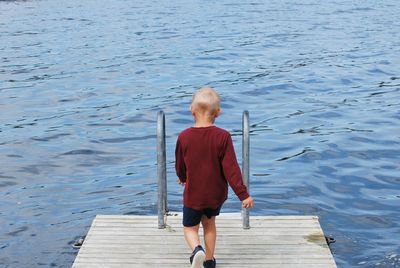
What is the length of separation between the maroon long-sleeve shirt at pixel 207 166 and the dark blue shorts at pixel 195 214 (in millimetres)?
65

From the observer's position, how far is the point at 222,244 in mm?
7461

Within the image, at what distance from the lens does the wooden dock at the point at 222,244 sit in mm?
7098

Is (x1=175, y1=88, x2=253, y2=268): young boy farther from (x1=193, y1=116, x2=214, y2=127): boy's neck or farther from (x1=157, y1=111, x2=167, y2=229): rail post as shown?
(x1=157, y1=111, x2=167, y2=229): rail post

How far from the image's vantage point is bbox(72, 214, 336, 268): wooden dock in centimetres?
710

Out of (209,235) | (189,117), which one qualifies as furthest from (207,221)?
(189,117)

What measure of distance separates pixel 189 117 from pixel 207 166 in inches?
364

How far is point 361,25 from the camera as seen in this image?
29156mm

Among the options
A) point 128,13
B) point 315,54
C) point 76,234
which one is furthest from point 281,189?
point 128,13

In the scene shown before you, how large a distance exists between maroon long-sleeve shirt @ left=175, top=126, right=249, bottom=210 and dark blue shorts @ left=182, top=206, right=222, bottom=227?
65mm

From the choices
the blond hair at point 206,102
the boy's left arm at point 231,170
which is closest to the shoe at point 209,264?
the boy's left arm at point 231,170

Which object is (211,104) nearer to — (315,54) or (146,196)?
(146,196)

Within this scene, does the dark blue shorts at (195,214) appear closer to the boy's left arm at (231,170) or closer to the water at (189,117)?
the boy's left arm at (231,170)

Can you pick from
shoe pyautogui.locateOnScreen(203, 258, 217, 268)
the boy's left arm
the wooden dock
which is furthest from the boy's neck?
the wooden dock

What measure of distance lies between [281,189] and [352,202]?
3.35ft
